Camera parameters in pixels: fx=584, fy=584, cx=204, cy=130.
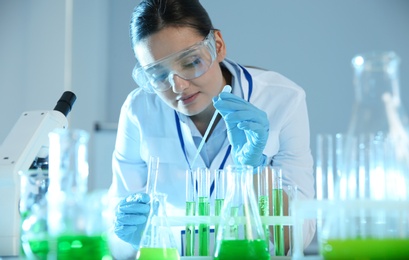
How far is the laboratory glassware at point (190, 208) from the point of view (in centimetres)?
172

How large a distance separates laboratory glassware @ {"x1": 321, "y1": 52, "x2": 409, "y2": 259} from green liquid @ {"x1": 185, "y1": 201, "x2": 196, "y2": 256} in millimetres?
709

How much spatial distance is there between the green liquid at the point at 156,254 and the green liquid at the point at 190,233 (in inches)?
13.3

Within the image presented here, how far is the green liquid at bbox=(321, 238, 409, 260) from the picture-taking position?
0.96m

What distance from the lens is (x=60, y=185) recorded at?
108cm

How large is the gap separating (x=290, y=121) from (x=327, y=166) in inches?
46.0

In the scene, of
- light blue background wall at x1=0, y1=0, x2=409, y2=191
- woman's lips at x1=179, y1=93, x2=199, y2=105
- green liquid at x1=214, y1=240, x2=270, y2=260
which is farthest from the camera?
light blue background wall at x1=0, y1=0, x2=409, y2=191

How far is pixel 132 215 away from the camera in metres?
1.86

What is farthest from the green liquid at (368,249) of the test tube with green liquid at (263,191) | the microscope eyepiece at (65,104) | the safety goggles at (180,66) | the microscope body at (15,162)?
the microscope eyepiece at (65,104)

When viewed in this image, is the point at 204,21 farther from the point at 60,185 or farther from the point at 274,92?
the point at 60,185

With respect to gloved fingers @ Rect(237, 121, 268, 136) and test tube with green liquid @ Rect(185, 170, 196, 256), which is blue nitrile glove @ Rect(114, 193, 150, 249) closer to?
test tube with green liquid @ Rect(185, 170, 196, 256)

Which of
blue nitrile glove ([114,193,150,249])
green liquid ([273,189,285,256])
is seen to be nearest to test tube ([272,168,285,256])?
green liquid ([273,189,285,256])

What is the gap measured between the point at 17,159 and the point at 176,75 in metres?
0.63

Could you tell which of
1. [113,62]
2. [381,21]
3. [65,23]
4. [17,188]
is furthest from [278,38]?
[17,188]

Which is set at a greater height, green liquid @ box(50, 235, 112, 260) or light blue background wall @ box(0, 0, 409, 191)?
light blue background wall @ box(0, 0, 409, 191)
